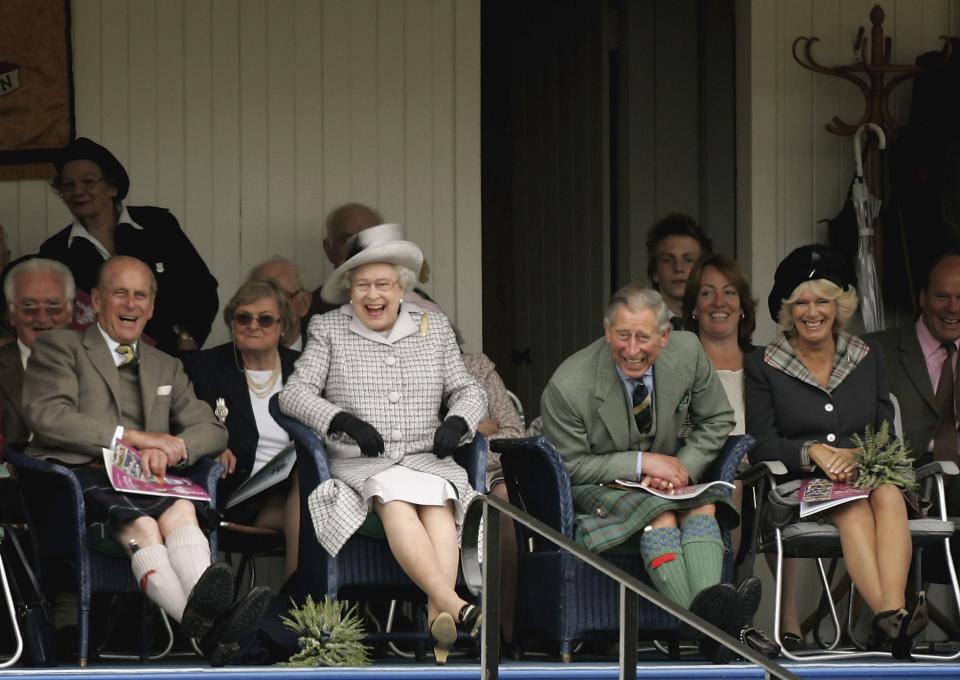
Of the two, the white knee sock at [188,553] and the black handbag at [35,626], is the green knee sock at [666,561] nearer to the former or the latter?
the white knee sock at [188,553]

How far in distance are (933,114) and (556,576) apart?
2.92 metres

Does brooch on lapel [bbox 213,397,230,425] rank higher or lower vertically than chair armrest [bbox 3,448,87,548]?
higher

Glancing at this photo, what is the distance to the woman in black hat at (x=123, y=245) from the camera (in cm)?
700

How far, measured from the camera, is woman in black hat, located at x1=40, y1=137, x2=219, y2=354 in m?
7.00

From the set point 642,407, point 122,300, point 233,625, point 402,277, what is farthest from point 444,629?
point 122,300

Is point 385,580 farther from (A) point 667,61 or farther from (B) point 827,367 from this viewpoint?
(A) point 667,61

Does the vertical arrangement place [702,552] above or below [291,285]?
below

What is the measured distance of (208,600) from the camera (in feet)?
17.2

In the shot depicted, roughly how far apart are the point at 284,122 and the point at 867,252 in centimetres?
242

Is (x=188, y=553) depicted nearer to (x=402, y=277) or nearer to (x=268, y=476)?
(x=268, y=476)

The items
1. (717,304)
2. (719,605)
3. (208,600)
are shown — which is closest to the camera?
(208,600)

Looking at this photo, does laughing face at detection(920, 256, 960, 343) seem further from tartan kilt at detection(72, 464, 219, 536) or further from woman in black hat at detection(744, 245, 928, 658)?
tartan kilt at detection(72, 464, 219, 536)

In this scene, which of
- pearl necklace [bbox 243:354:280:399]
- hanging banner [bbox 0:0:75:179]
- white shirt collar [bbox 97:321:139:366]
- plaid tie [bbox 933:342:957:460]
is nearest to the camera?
white shirt collar [bbox 97:321:139:366]

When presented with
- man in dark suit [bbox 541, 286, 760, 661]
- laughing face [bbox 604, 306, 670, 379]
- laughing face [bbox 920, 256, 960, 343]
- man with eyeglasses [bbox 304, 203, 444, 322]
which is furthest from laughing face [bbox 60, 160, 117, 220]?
laughing face [bbox 920, 256, 960, 343]
